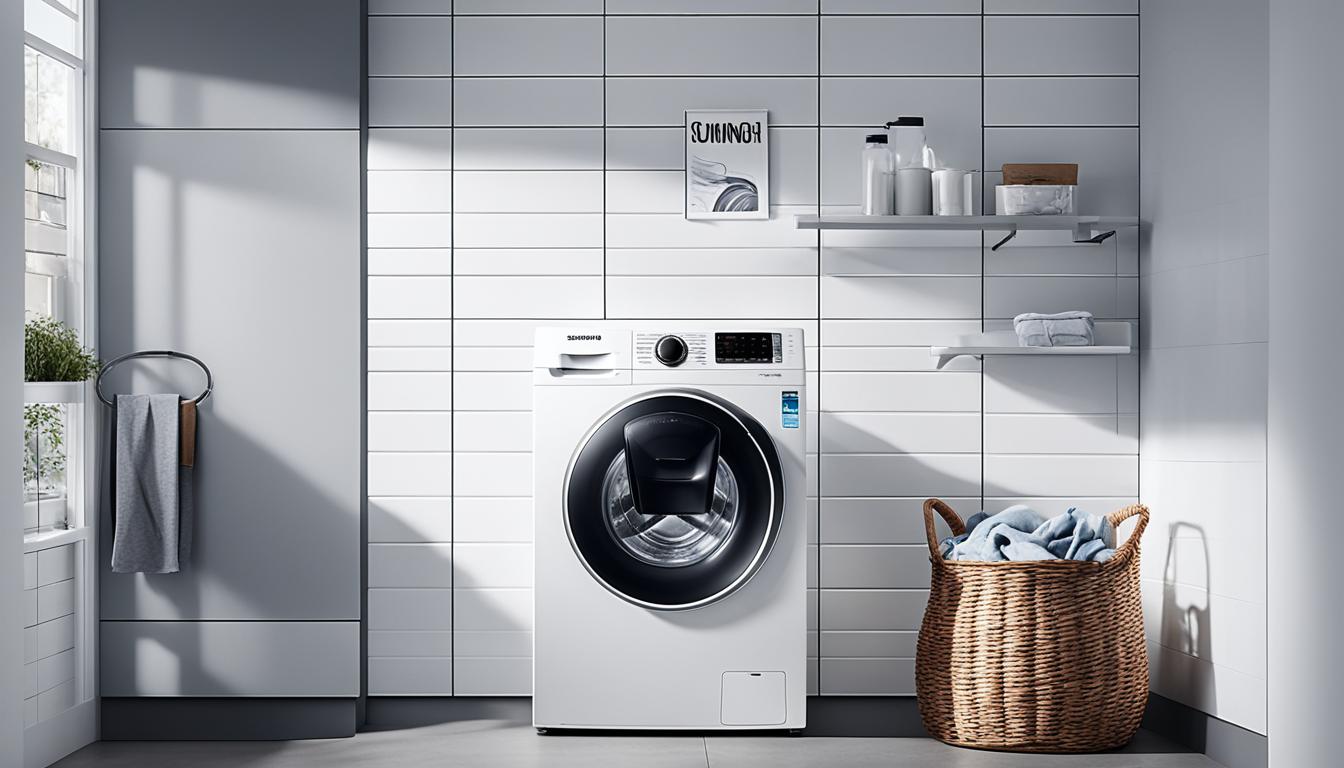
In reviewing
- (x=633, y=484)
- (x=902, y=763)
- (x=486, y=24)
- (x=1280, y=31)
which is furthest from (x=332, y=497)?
(x=1280, y=31)

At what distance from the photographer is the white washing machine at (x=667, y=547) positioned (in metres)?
2.70

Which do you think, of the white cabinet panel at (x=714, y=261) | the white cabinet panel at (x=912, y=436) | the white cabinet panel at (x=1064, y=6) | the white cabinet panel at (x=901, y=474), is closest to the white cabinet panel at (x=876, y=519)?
the white cabinet panel at (x=901, y=474)

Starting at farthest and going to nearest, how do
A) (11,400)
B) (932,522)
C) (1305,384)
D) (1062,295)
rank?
1. (1062,295)
2. (932,522)
3. (11,400)
4. (1305,384)

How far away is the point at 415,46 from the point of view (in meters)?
3.06

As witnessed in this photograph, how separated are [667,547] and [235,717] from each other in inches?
49.4

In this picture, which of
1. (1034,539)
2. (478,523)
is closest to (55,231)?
(478,523)

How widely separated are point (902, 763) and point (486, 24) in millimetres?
2250

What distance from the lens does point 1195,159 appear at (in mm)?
2723

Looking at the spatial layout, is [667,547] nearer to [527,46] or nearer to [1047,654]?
[1047,654]

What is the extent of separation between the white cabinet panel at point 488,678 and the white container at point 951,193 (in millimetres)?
1674

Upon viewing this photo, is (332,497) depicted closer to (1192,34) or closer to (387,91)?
(387,91)

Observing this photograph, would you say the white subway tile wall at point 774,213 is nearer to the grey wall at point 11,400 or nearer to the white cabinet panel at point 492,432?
the white cabinet panel at point 492,432

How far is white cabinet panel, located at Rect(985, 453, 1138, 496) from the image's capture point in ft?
10.00

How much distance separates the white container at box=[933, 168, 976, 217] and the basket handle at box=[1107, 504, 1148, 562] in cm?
88
